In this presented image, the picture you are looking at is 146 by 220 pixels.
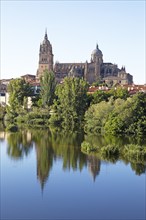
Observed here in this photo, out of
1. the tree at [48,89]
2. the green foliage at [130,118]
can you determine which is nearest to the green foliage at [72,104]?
the tree at [48,89]

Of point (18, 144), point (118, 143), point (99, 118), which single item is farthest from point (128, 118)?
point (18, 144)

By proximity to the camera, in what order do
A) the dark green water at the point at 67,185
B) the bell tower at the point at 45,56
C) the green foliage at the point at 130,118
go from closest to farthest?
1. the dark green water at the point at 67,185
2. the green foliage at the point at 130,118
3. the bell tower at the point at 45,56

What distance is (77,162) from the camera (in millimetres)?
20422

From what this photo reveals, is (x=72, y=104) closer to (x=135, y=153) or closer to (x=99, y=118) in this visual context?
(x=99, y=118)

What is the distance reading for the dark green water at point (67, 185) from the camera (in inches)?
522

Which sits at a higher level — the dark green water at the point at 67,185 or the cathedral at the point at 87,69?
the cathedral at the point at 87,69

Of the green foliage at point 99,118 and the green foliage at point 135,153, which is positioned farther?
the green foliage at point 99,118

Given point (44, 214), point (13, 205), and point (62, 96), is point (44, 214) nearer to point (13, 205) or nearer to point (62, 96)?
point (13, 205)

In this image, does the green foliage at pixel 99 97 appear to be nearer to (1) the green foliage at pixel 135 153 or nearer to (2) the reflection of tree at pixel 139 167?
(1) the green foliage at pixel 135 153

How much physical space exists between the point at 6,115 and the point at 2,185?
2987 centimetres

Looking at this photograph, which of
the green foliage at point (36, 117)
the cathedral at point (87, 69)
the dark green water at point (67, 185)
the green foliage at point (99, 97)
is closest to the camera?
the dark green water at point (67, 185)

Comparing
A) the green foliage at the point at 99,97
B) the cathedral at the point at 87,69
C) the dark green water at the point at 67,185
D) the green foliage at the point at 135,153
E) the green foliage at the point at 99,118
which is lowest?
the dark green water at the point at 67,185

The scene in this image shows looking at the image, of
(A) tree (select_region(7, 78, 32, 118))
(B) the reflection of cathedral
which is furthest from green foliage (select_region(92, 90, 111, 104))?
(B) the reflection of cathedral

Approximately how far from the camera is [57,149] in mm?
24297
